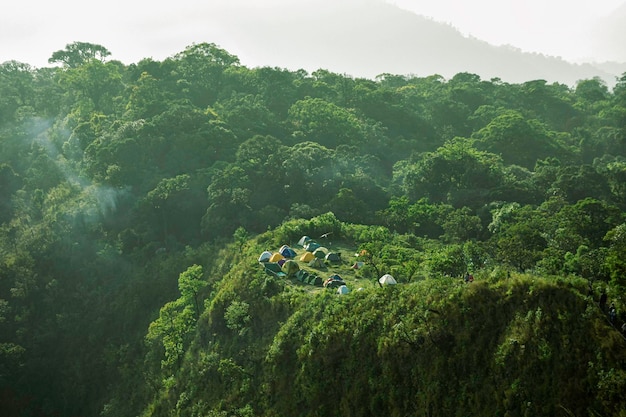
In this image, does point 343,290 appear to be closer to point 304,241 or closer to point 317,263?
point 317,263

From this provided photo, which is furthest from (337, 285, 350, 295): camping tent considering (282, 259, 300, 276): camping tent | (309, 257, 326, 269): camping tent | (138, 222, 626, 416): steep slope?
(309, 257, 326, 269): camping tent

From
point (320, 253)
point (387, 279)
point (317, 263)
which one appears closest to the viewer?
point (387, 279)

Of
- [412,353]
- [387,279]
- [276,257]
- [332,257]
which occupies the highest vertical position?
[412,353]

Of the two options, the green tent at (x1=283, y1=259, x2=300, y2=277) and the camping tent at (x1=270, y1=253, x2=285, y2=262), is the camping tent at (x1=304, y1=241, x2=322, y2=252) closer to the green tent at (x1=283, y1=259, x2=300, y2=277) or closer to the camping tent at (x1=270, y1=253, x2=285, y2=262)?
the camping tent at (x1=270, y1=253, x2=285, y2=262)

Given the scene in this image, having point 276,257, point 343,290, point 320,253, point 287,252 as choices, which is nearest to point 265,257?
point 276,257

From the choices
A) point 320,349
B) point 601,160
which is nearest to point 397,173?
point 601,160

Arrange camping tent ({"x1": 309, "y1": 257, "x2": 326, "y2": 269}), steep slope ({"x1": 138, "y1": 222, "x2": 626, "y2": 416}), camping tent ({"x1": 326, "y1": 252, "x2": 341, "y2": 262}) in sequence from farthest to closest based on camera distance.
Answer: camping tent ({"x1": 326, "y1": 252, "x2": 341, "y2": 262}) < camping tent ({"x1": 309, "y1": 257, "x2": 326, "y2": 269}) < steep slope ({"x1": 138, "y1": 222, "x2": 626, "y2": 416})

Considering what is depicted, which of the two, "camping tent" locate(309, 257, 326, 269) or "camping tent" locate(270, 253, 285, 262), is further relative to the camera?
"camping tent" locate(270, 253, 285, 262)

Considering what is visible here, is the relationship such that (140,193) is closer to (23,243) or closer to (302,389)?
(23,243)

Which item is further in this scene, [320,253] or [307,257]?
[320,253]
